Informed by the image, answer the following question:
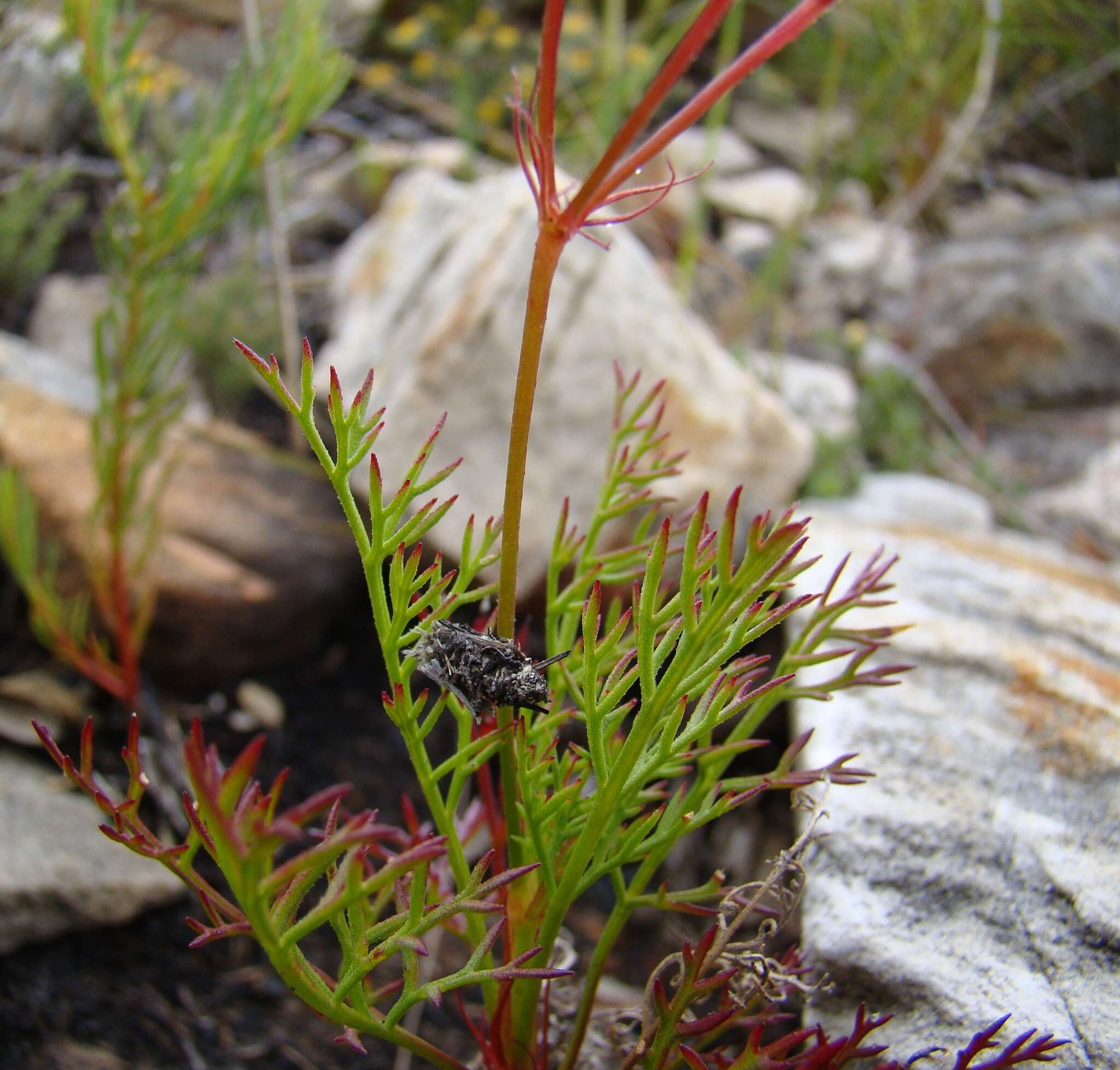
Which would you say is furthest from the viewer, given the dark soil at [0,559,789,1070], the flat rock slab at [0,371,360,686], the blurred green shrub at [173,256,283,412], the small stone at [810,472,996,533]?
the small stone at [810,472,996,533]

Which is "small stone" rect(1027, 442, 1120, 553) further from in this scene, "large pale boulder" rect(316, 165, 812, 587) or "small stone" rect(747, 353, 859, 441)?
"large pale boulder" rect(316, 165, 812, 587)

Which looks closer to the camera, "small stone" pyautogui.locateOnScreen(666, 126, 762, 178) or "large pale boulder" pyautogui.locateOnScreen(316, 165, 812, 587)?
"large pale boulder" pyautogui.locateOnScreen(316, 165, 812, 587)

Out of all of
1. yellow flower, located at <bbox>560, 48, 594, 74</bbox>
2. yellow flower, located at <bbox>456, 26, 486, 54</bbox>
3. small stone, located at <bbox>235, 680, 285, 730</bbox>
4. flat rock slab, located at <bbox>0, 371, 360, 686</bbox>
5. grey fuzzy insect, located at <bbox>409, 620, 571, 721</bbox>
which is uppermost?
yellow flower, located at <bbox>456, 26, 486, 54</bbox>

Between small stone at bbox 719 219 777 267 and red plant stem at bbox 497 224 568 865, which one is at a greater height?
small stone at bbox 719 219 777 267

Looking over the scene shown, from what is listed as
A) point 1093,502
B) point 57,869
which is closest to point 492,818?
point 57,869

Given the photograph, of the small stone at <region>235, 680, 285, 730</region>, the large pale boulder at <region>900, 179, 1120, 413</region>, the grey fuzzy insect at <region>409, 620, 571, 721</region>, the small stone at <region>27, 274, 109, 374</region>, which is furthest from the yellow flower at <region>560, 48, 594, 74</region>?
the grey fuzzy insect at <region>409, 620, 571, 721</region>

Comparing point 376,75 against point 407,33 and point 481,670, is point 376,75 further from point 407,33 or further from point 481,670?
point 481,670

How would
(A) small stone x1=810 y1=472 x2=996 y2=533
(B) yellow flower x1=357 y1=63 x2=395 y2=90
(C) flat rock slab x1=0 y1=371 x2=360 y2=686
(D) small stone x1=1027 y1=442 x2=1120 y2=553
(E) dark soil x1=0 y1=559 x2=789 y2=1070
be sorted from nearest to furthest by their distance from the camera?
1. (E) dark soil x1=0 y1=559 x2=789 y2=1070
2. (C) flat rock slab x1=0 y1=371 x2=360 y2=686
3. (A) small stone x1=810 y1=472 x2=996 y2=533
4. (D) small stone x1=1027 y1=442 x2=1120 y2=553
5. (B) yellow flower x1=357 y1=63 x2=395 y2=90
